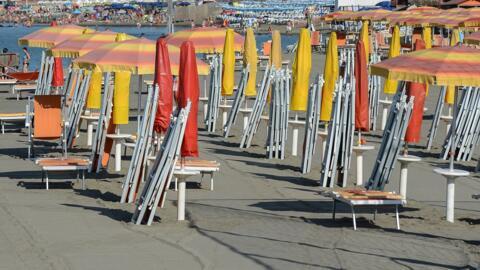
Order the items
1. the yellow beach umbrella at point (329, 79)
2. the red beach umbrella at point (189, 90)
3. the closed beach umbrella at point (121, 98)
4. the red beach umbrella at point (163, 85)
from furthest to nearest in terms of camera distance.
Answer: the yellow beach umbrella at point (329, 79) → the closed beach umbrella at point (121, 98) → the red beach umbrella at point (163, 85) → the red beach umbrella at point (189, 90)

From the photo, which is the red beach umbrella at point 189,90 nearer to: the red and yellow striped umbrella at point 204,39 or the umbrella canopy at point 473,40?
the red and yellow striped umbrella at point 204,39

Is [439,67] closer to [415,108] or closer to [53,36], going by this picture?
[415,108]

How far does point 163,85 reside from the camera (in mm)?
→ 12070

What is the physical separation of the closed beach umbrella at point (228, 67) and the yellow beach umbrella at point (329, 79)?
4283 millimetres

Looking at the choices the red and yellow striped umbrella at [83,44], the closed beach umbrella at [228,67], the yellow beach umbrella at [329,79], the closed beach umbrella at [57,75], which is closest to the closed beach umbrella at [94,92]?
the red and yellow striped umbrella at [83,44]

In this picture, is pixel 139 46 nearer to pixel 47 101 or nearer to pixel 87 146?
pixel 47 101

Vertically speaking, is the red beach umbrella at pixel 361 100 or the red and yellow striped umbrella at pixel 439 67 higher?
the red and yellow striped umbrella at pixel 439 67

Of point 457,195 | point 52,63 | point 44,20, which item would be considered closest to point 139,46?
point 457,195

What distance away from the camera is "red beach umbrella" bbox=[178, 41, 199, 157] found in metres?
11.3

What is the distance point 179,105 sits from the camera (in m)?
11.1

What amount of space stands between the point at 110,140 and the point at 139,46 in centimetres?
152

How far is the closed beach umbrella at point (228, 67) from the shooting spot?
20.3 metres

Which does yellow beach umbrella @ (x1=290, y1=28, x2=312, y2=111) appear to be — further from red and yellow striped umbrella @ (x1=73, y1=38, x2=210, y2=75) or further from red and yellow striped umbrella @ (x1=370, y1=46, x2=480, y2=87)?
red and yellow striped umbrella @ (x1=370, y1=46, x2=480, y2=87)

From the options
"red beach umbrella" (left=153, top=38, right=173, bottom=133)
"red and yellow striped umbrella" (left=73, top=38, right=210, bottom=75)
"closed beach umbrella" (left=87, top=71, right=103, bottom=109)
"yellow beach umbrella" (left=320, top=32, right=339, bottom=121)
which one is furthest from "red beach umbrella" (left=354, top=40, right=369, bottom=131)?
"closed beach umbrella" (left=87, top=71, right=103, bottom=109)
